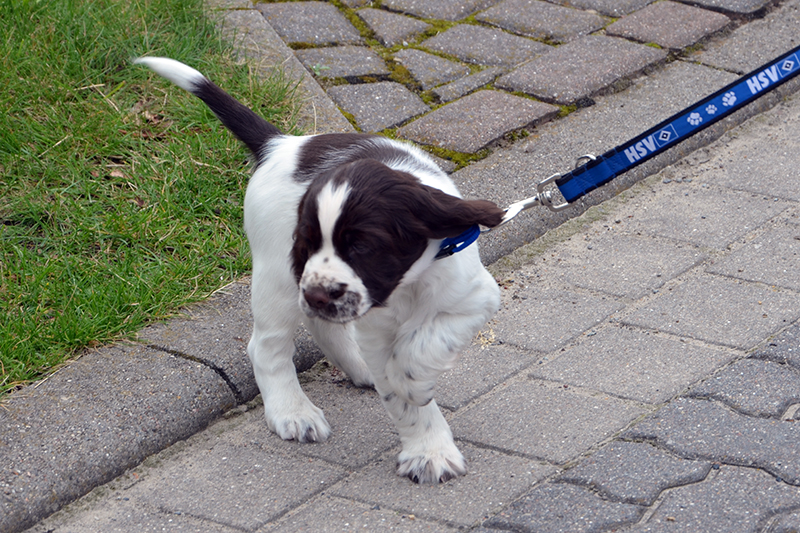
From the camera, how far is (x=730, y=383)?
2.64 metres

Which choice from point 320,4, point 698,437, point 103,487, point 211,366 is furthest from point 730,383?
point 320,4

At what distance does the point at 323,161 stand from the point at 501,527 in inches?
41.7

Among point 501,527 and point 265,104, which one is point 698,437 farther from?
point 265,104

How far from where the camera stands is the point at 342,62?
450 centimetres

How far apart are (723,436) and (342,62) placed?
2767 millimetres

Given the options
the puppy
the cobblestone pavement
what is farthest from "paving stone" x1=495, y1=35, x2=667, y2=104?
the puppy

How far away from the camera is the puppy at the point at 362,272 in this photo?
2080 millimetres

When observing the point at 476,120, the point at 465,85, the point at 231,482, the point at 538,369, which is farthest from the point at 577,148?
the point at 231,482

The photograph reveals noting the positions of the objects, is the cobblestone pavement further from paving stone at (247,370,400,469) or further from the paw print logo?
the paw print logo

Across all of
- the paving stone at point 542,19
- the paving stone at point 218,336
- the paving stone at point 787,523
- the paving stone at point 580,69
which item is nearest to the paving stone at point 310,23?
the paving stone at point 542,19

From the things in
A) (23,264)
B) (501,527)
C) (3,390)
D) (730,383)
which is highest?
(23,264)

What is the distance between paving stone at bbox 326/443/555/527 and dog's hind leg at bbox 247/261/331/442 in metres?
0.25

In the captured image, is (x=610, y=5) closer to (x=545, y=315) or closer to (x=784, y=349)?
(x=545, y=315)

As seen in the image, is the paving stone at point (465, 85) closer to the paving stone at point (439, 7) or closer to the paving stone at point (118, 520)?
the paving stone at point (439, 7)
